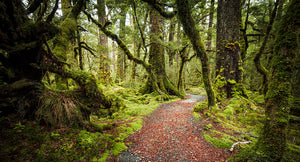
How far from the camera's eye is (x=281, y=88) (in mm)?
1923

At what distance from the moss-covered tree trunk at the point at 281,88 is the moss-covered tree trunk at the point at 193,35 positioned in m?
2.17

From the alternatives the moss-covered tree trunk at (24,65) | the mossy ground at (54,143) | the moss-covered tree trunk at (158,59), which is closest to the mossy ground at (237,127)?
the mossy ground at (54,143)

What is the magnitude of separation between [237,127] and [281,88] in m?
2.08

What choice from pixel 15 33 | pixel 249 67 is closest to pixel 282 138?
pixel 15 33

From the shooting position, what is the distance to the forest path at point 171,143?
103 inches

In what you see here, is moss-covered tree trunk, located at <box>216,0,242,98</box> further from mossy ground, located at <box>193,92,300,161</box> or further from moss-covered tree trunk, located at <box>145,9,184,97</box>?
moss-covered tree trunk, located at <box>145,9,184,97</box>

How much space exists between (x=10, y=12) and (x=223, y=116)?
6101 mm

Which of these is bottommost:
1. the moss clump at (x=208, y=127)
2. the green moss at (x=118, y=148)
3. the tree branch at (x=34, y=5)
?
the green moss at (x=118, y=148)

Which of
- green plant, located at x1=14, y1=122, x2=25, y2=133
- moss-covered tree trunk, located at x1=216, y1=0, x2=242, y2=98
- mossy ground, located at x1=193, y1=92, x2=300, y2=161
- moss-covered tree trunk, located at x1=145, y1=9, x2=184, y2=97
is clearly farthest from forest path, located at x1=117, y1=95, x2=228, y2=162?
moss-covered tree trunk, located at x1=145, y1=9, x2=184, y2=97

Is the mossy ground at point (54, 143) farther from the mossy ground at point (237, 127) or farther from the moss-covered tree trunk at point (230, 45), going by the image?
the moss-covered tree trunk at point (230, 45)

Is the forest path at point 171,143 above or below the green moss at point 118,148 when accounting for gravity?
below

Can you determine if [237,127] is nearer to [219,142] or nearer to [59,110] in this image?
[219,142]

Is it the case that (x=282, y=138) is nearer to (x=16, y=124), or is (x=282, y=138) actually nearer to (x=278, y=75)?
(x=278, y=75)

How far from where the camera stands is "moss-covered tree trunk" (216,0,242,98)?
520 cm
